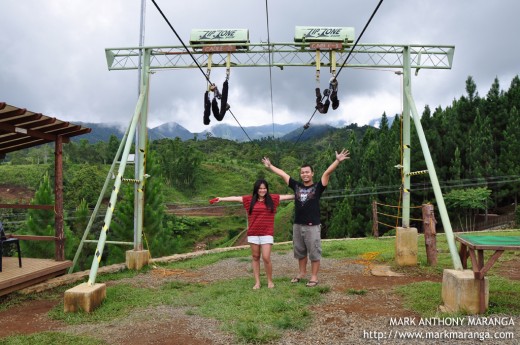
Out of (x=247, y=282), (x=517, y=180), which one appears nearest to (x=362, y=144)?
(x=517, y=180)

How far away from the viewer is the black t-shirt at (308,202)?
6180 mm

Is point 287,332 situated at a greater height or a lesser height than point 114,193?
lesser

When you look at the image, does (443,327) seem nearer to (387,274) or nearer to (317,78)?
(387,274)

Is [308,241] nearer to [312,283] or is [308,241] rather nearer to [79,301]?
[312,283]

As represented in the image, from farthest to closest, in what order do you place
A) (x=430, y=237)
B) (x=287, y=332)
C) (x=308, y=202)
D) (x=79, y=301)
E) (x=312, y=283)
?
(x=430, y=237), (x=312, y=283), (x=308, y=202), (x=79, y=301), (x=287, y=332)

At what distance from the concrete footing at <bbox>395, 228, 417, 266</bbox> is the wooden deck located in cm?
628

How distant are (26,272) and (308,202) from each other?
15.3 feet

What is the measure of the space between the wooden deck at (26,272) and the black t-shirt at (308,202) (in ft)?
14.4

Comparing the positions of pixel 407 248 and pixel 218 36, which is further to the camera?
pixel 218 36

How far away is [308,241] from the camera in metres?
6.24

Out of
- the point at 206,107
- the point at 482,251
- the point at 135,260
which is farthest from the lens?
the point at 206,107

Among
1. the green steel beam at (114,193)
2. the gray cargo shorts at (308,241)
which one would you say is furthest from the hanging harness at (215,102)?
the gray cargo shorts at (308,241)

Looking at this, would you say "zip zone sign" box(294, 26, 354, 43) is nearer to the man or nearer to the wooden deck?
the man

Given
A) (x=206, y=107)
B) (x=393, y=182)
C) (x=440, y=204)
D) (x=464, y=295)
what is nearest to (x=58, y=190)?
(x=206, y=107)
